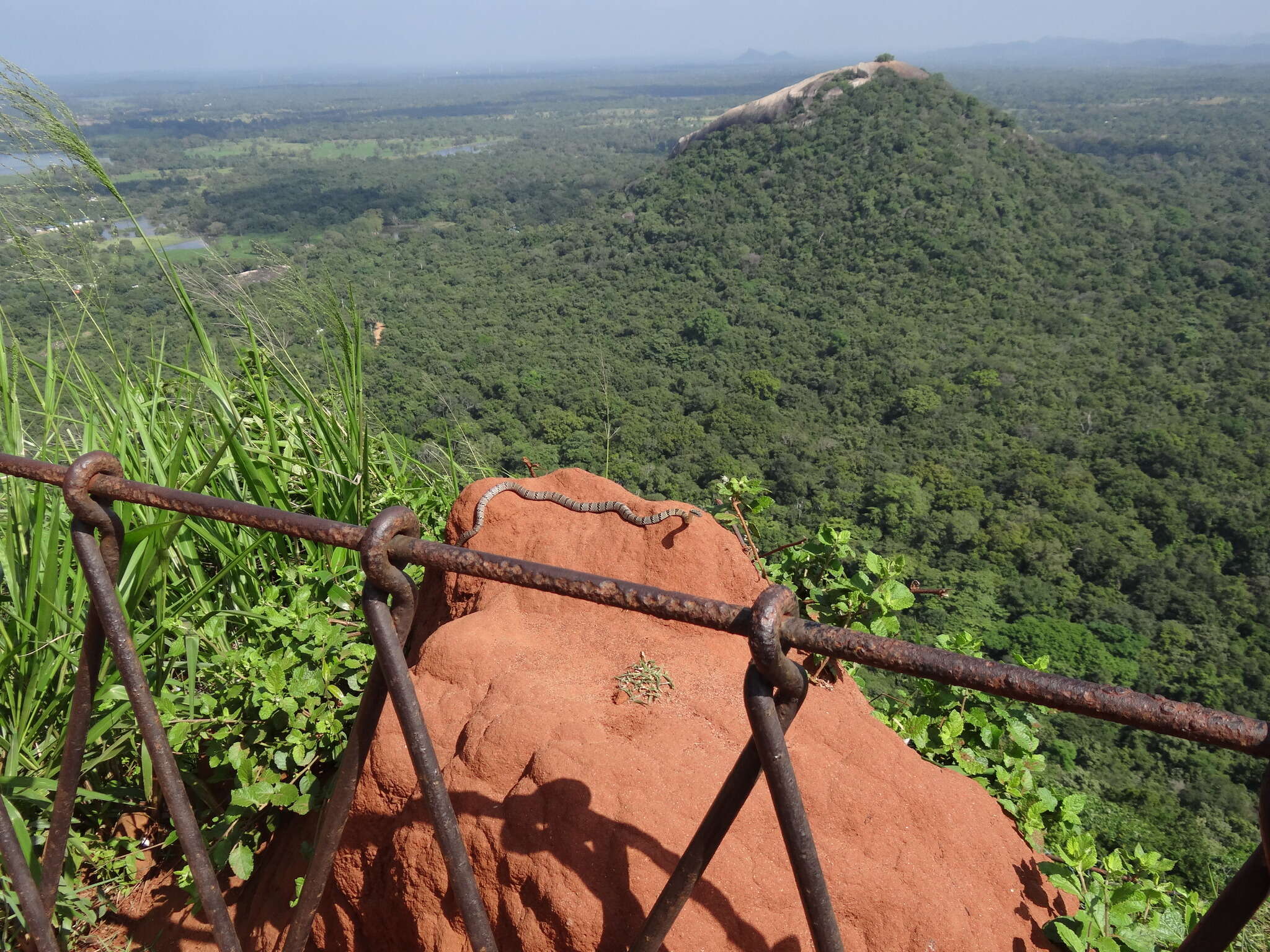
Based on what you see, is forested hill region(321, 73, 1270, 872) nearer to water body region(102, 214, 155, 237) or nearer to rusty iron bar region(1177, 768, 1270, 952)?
water body region(102, 214, 155, 237)

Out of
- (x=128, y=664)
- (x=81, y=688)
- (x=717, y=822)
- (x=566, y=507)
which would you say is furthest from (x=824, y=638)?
(x=566, y=507)

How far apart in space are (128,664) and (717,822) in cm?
97

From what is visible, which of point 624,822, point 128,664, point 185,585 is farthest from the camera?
point 185,585

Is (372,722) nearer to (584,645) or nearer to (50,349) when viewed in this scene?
(584,645)

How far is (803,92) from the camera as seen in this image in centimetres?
5262

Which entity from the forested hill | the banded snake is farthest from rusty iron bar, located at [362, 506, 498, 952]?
the forested hill

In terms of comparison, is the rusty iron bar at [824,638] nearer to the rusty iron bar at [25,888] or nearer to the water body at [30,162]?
the rusty iron bar at [25,888]

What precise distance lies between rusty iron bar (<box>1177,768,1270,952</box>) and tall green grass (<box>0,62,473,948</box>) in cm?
165

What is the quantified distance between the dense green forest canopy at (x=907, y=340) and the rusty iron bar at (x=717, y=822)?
2.60 m

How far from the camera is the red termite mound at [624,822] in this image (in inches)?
59.5

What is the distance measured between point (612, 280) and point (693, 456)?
973 inches

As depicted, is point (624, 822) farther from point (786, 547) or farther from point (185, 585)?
point (185, 585)

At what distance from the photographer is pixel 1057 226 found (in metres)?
47.7

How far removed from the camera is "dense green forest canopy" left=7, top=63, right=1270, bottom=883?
2173 centimetres
